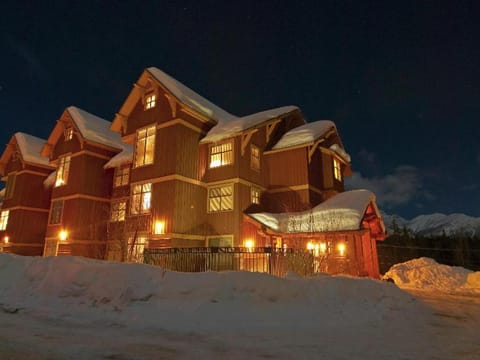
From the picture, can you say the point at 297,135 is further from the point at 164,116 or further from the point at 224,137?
the point at 164,116

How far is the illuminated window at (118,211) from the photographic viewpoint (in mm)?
25461

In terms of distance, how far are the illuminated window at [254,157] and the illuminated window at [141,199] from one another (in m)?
7.42

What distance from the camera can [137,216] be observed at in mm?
21438

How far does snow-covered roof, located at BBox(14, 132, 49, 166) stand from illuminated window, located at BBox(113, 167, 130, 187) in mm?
10648

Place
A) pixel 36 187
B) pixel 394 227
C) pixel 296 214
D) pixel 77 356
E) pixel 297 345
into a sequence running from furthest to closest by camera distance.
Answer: pixel 394 227, pixel 36 187, pixel 296 214, pixel 297 345, pixel 77 356

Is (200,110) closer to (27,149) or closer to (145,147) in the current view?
(145,147)

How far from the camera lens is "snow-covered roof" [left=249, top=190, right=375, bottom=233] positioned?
17938mm

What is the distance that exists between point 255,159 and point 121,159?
36.9 ft

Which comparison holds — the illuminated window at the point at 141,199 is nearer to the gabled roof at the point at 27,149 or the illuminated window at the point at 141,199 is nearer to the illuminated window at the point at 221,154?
the illuminated window at the point at 221,154

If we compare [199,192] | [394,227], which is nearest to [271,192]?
[199,192]

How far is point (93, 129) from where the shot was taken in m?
27.9

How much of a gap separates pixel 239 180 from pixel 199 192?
2967 millimetres

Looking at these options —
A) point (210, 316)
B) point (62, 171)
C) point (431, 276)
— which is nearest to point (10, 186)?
point (62, 171)

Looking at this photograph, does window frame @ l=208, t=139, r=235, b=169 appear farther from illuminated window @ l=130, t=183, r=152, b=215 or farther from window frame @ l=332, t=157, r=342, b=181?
window frame @ l=332, t=157, r=342, b=181
